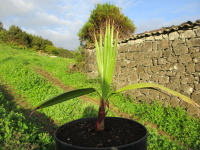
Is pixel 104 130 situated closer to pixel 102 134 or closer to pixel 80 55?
pixel 102 134

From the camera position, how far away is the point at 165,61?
416cm

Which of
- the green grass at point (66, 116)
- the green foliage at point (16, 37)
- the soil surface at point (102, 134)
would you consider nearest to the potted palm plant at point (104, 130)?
the soil surface at point (102, 134)

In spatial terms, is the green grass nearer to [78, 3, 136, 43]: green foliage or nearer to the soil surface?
the soil surface

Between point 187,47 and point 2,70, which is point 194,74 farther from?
point 2,70

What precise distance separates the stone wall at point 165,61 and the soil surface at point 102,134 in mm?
3176

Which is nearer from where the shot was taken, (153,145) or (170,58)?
(153,145)

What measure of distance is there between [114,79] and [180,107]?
2.74 m

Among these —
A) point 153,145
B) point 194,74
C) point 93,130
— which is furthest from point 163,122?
point 93,130

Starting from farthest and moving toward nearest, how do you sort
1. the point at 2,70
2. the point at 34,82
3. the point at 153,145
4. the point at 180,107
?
the point at 2,70
the point at 34,82
the point at 180,107
the point at 153,145

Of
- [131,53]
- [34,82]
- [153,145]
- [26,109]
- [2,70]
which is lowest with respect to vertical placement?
[153,145]

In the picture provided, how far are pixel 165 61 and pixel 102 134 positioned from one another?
148 inches

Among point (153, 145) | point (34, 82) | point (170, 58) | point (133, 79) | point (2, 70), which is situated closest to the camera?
point (153, 145)

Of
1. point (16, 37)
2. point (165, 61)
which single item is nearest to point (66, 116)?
point (165, 61)

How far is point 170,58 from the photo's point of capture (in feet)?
13.3
